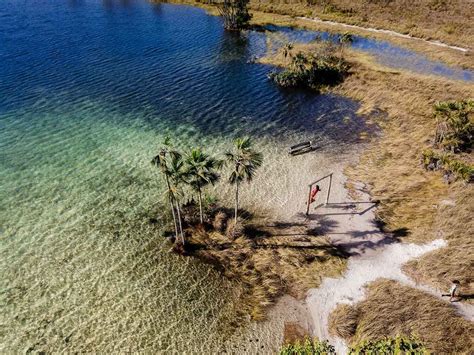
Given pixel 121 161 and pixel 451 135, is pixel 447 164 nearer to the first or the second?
pixel 451 135

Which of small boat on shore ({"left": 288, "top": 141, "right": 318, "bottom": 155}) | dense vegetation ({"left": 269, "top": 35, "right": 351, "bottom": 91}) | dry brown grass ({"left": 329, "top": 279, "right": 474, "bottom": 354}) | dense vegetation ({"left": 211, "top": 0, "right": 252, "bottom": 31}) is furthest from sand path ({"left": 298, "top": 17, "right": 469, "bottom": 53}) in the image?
dry brown grass ({"left": 329, "top": 279, "right": 474, "bottom": 354})

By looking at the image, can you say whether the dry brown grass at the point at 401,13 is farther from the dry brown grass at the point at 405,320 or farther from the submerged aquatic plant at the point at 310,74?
the dry brown grass at the point at 405,320

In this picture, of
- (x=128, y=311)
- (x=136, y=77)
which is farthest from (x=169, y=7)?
(x=128, y=311)

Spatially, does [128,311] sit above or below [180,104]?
below

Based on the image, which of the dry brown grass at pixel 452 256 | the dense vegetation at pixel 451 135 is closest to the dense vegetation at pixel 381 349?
the dry brown grass at pixel 452 256

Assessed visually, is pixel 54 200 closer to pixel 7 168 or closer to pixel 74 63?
pixel 7 168

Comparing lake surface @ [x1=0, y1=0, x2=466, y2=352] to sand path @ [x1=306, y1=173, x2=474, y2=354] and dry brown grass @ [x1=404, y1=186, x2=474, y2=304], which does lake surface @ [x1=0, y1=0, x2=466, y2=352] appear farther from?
dry brown grass @ [x1=404, y1=186, x2=474, y2=304]
